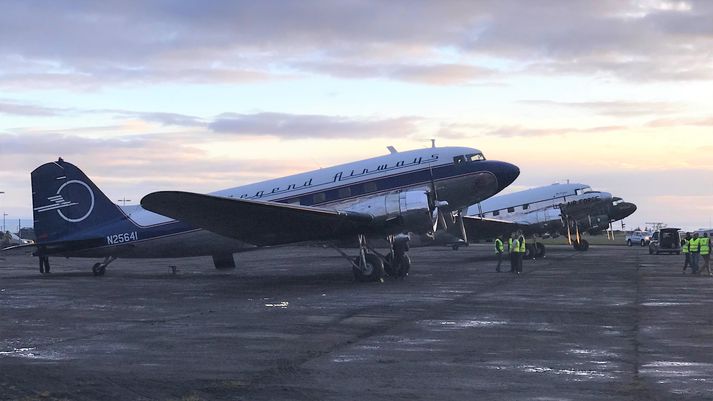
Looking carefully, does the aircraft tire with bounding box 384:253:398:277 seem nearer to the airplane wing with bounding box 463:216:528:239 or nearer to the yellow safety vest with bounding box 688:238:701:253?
the yellow safety vest with bounding box 688:238:701:253

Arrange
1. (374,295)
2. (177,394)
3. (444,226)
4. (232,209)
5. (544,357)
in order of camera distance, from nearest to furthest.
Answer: (177,394) < (544,357) < (374,295) < (232,209) < (444,226)

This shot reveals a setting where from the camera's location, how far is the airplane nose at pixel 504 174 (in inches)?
1248

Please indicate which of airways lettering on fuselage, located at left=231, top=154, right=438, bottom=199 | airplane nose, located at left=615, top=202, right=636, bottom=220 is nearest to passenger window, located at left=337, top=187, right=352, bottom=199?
airways lettering on fuselage, located at left=231, top=154, right=438, bottom=199

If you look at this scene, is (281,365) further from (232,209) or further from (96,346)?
(232,209)

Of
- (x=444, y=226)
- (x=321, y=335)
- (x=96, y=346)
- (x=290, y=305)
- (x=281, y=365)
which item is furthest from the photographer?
(x=444, y=226)

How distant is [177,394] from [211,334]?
6.11m

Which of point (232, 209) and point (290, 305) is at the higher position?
point (232, 209)

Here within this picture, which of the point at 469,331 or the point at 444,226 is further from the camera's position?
the point at 444,226

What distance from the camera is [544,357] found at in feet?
43.3

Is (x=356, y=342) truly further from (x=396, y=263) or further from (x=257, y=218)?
(x=396, y=263)

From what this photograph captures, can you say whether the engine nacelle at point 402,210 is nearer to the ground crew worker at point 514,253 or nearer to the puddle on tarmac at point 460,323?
the ground crew worker at point 514,253

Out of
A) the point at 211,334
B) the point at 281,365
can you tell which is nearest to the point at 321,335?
the point at 211,334

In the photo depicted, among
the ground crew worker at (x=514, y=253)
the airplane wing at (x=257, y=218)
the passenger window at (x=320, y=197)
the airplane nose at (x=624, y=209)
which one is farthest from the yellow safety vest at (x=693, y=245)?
the airplane nose at (x=624, y=209)

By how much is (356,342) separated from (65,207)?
22.8 meters
